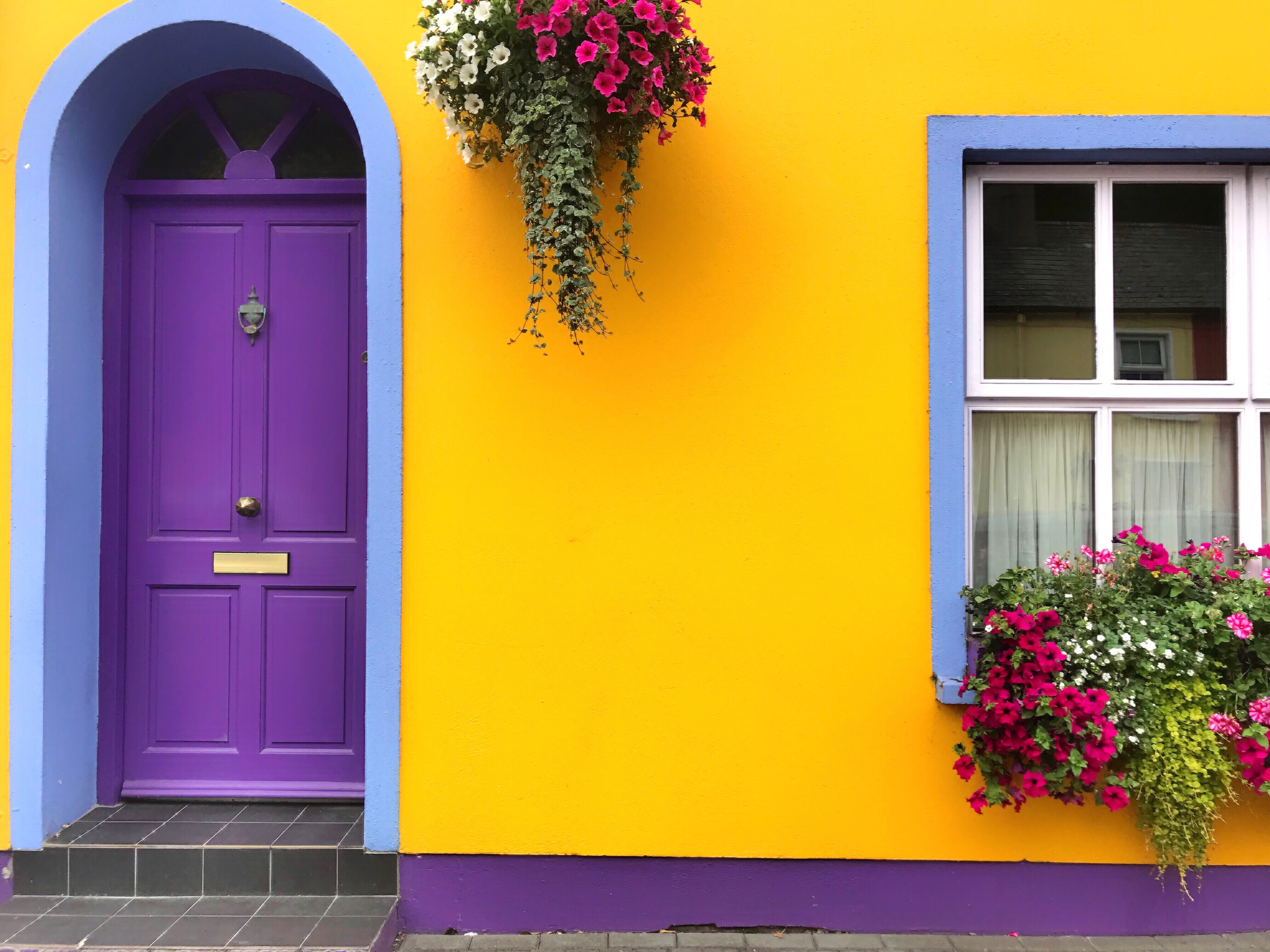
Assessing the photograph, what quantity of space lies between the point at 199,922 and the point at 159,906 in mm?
226

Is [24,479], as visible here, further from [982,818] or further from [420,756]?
[982,818]

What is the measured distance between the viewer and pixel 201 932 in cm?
275

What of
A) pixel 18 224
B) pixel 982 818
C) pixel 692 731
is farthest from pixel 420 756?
pixel 18 224

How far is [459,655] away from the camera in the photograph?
9.64 ft

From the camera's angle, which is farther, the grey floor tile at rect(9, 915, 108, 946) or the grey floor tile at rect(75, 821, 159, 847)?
the grey floor tile at rect(75, 821, 159, 847)

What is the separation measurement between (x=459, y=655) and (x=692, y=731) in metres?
0.90

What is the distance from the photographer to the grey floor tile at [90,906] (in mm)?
2875

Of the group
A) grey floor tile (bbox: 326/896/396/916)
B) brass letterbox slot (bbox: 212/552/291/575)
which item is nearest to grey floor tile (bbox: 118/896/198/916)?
grey floor tile (bbox: 326/896/396/916)

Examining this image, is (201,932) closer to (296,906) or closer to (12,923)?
(296,906)

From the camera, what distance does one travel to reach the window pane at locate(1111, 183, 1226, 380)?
120 inches

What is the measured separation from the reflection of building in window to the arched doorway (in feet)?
9.85

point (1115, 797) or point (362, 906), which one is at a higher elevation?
point (1115, 797)

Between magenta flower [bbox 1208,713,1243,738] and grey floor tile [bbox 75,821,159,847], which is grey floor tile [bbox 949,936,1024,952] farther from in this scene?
grey floor tile [bbox 75,821,159,847]

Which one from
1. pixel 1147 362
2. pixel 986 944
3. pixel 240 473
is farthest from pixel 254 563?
pixel 1147 362
